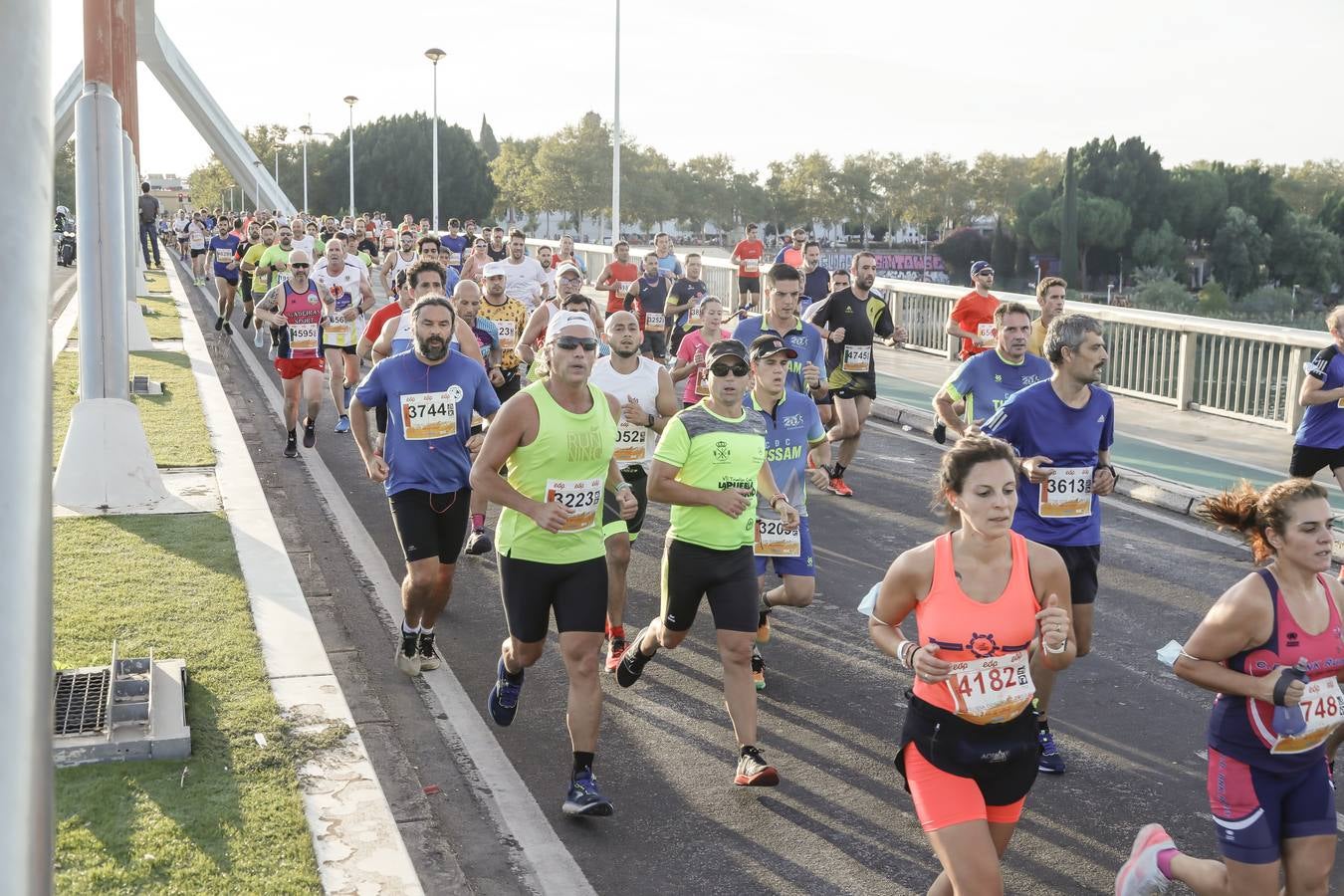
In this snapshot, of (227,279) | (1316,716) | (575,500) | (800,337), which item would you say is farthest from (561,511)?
(227,279)

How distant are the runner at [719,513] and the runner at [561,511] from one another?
369 mm

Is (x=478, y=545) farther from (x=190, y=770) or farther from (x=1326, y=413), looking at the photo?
(x=1326, y=413)

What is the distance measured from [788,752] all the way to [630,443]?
2.50 metres

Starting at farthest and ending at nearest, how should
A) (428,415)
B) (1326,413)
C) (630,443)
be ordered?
(1326,413), (630,443), (428,415)

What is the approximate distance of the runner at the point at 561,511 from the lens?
6.02 m

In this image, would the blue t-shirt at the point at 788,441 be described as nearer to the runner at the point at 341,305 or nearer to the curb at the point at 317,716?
the curb at the point at 317,716

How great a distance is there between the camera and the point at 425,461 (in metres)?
7.76

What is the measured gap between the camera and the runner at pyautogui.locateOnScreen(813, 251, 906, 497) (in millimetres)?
13219

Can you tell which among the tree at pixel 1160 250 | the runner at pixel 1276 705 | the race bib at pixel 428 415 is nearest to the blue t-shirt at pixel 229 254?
the race bib at pixel 428 415

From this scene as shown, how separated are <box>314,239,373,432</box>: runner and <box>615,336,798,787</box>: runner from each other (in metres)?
8.81

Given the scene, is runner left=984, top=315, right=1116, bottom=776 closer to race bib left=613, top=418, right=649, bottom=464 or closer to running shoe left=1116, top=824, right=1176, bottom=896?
running shoe left=1116, top=824, right=1176, bottom=896

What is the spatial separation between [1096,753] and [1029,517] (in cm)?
113

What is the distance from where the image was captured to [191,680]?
22.9ft

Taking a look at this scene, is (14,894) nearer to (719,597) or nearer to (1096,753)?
(719,597)
